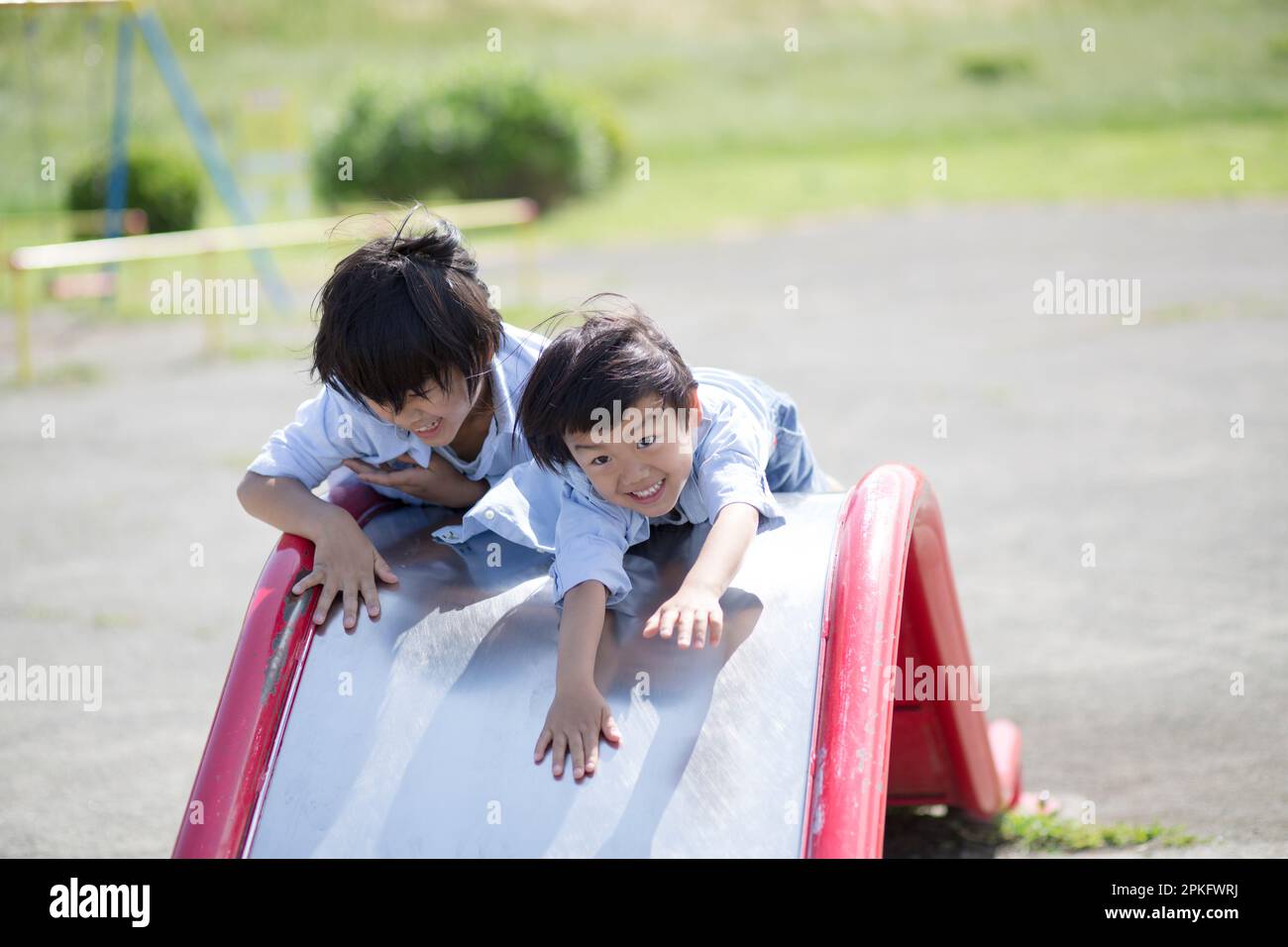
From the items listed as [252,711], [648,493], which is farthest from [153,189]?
[648,493]

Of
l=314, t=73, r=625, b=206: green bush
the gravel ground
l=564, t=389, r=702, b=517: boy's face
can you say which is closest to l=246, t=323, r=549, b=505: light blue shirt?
l=564, t=389, r=702, b=517: boy's face

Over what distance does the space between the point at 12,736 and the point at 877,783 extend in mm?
2924

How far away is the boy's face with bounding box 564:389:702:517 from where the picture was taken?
2.32 meters

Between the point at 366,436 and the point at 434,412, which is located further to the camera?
the point at 366,436

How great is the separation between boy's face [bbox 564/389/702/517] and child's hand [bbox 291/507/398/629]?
1.58ft

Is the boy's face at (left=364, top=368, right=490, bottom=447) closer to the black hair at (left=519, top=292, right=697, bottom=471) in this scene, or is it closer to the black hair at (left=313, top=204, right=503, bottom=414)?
the black hair at (left=313, top=204, right=503, bottom=414)

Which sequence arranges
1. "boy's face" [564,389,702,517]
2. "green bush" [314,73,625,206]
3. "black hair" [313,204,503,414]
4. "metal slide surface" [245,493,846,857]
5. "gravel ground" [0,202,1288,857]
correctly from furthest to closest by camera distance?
1. "green bush" [314,73,625,206]
2. "gravel ground" [0,202,1288,857]
3. "black hair" [313,204,503,414]
4. "boy's face" [564,389,702,517]
5. "metal slide surface" [245,493,846,857]

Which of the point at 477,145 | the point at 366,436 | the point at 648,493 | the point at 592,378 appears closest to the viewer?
the point at 592,378

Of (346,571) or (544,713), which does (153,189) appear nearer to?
(346,571)

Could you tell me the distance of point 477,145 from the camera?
651 inches

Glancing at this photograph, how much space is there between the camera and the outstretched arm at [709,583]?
2.22 m

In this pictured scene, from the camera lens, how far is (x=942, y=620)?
286 cm

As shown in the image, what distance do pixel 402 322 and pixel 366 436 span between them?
368 mm
